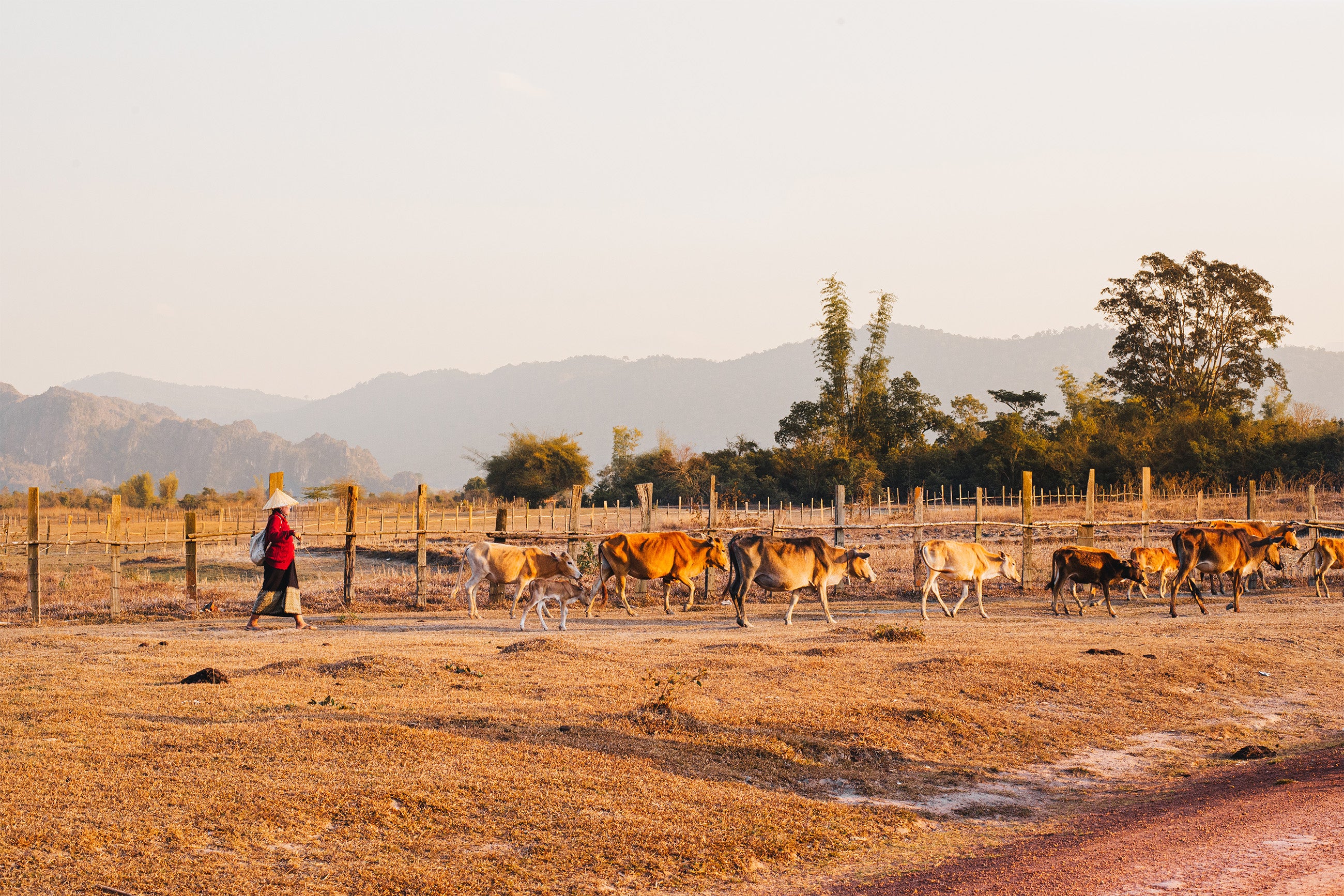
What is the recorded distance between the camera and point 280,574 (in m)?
16.1

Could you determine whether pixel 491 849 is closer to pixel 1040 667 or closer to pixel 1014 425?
pixel 1040 667

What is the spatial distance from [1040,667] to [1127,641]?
3309mm

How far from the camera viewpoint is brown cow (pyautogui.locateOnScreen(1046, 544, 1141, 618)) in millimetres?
18625

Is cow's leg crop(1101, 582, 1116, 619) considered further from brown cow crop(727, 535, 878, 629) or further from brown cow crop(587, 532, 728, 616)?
brown cow crop(587, 532, 728, 616)

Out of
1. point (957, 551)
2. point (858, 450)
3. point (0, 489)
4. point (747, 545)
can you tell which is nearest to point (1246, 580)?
point (957, 551)

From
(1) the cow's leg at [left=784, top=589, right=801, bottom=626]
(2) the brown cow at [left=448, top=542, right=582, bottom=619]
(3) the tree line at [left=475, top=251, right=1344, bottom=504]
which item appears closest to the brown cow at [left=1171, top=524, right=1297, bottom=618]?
(1) the cow's leg at [left=784, top=589, right=801, bottom=626]

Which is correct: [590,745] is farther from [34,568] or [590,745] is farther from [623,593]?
[34,568]

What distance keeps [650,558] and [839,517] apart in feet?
17.9

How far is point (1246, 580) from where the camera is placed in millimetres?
23000

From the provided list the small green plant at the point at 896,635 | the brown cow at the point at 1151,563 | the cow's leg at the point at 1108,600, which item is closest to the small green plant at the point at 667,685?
the small green plant at the point at 896,635

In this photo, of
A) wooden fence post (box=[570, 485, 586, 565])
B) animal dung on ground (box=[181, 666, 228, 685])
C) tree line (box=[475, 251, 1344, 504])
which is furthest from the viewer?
tree line (box=[475, 251, 1344, 504])

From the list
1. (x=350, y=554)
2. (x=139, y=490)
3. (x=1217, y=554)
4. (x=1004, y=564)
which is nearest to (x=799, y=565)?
(x=1004, y=564)

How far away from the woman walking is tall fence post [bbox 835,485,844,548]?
962 centimetres

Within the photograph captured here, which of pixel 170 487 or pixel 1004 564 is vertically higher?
pixel 170 487
